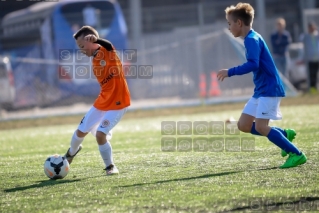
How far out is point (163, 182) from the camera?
21.0 feet

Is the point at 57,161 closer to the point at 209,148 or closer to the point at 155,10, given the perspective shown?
the point at 209,148

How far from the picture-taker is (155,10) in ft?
76.7

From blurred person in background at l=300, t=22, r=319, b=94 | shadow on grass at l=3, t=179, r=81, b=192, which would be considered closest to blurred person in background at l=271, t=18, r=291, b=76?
blurred person in background at l=300, t=22, r=319, b=94

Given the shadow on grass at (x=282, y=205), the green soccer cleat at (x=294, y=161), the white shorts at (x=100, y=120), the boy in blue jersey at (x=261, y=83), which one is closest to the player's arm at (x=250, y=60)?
the boy in blue jersey at (x=261, y=83)

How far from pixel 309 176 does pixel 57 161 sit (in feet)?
8.89

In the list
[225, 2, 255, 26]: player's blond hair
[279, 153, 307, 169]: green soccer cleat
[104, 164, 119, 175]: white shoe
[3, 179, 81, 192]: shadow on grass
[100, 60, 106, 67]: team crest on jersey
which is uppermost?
[225, 2, 255, 26]: player's blond hair

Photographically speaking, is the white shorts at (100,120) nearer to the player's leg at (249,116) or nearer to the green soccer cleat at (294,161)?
the player's leg at (249,116)

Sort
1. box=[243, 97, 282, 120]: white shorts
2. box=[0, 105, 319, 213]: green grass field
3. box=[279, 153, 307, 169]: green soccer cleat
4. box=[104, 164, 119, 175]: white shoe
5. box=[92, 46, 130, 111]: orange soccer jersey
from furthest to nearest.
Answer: box=[92, 46, 130, 111]: orange soccer jersey
box=[104, 164, 119, 175]: white shoe
box=[243, 97, 282, 120]: white shorts
box=[279, 153, 307, 169]: green soccer cleat
box=[0, 105, 319, 213]: green grass field

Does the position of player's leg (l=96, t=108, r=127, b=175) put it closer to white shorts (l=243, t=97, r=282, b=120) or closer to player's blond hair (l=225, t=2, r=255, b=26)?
white shorts (l=243, t=97, r=282, b=120)

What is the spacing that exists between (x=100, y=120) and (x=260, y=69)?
1.92 meters

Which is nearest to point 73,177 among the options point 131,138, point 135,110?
point 131,138

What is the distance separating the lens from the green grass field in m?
5.29

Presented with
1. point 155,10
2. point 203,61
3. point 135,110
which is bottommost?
point 135,110

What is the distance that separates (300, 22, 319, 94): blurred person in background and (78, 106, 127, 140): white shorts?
496 inches
